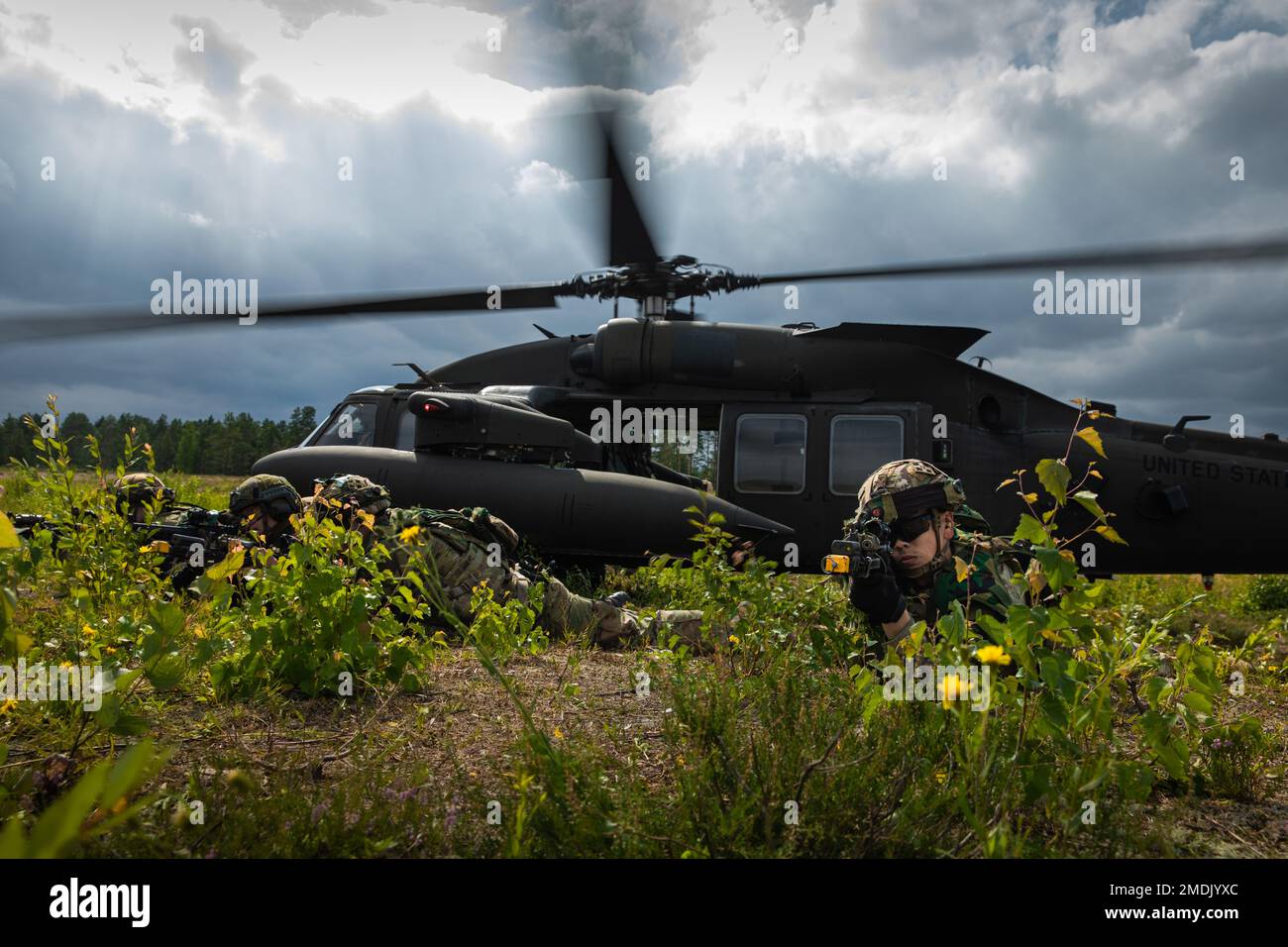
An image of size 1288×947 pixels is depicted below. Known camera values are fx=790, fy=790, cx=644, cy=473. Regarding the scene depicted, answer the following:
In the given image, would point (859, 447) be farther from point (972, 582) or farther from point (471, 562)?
point (972, 582)

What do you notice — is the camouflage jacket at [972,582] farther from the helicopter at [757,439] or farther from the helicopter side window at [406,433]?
the helicopter side window at [406,433]

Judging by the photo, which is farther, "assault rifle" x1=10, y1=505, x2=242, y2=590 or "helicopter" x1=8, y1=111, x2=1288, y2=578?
"helicopter" x1=8, y1=111, x2=1288, y2=578

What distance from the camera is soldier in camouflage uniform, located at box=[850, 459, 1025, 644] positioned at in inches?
136

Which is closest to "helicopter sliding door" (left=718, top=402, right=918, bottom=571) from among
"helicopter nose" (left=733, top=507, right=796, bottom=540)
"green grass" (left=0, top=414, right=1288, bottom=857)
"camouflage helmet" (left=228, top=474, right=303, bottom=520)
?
"helicopter nose" (left=733, top=507, right=796, bottom=540)

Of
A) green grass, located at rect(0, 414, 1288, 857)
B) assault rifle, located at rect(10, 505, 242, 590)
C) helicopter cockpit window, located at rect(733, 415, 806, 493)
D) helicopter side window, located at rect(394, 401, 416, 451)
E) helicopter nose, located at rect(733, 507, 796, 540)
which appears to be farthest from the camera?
helicopter side window, located at rect(394, 401, 416, 451)

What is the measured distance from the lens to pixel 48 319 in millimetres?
6391

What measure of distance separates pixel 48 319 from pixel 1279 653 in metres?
11.3

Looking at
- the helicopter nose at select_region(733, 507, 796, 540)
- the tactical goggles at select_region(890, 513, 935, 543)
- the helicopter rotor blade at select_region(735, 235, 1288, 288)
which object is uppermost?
the helicopter rotor blade at select_region(735, 235, 1288, 288)

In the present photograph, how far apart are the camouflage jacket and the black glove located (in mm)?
246

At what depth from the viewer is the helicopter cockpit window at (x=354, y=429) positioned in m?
8.97

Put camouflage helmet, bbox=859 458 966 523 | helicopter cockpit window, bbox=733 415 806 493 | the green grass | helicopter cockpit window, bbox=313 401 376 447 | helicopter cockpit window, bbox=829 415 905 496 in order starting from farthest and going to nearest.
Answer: helicopter cockpit window, bbox=313 401 376 447 → helicopter cockpit window, bbox=733 415 806 493 → helicopter cockpit window, bbox=829 415 905 496 → camouflage helmet, bbox=859 458 966 523 → the green grass

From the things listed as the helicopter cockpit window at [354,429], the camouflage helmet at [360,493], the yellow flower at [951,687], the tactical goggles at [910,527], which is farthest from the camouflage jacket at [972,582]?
the helicopter cockpit window at [354,429]

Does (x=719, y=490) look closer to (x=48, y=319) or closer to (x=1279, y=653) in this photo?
(x=1279, y=653)

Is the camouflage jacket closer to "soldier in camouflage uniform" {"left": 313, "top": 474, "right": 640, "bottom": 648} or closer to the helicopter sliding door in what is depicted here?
"soldier in camouflage uniform" {"left": 313, "top": 474, "right": 640, "bottom": 648}
